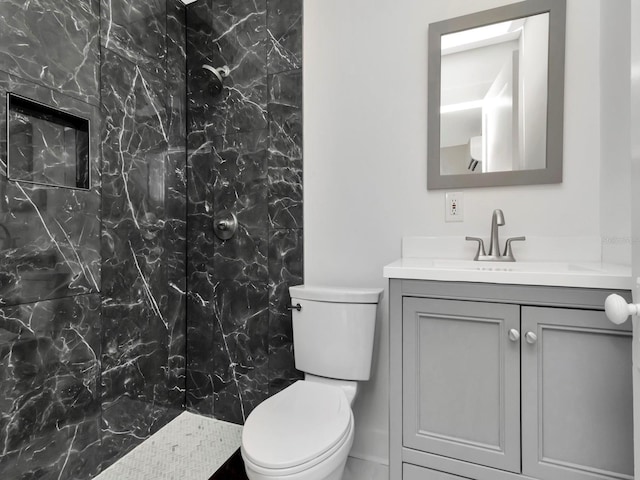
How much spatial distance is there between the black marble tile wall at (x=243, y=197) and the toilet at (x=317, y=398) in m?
0.30

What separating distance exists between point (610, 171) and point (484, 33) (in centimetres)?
75

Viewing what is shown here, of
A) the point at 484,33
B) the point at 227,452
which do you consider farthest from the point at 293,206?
the point at 227,452

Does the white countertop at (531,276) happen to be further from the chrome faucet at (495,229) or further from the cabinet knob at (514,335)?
the chrome faucet at (495,229)

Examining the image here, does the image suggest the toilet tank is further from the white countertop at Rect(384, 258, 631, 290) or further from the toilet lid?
the white countertop at Rect(384, 258, 631, 290)

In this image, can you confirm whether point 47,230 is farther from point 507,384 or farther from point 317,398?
point 507,384

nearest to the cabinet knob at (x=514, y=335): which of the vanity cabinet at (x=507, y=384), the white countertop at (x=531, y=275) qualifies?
the vanity cabinet at (x=507, y=384)

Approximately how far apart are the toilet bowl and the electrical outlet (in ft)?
2.83

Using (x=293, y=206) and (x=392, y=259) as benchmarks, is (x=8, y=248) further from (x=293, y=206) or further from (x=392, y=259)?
(x=392, y=259)

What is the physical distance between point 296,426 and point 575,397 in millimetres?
812

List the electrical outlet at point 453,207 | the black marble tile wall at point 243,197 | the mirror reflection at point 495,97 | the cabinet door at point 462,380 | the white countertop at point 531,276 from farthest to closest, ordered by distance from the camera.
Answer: the black marble tile wall at point 243,197
the electrical outlet at point 453,207
the mirror reflection at point 495,97
the cabinet door at point 462,380
the white countertop at point 531,276

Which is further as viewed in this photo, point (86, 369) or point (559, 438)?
point (86, 369)

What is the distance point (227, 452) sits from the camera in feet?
5.62

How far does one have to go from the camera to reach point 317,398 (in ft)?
4.22

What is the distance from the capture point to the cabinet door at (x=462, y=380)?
38.0 inches
